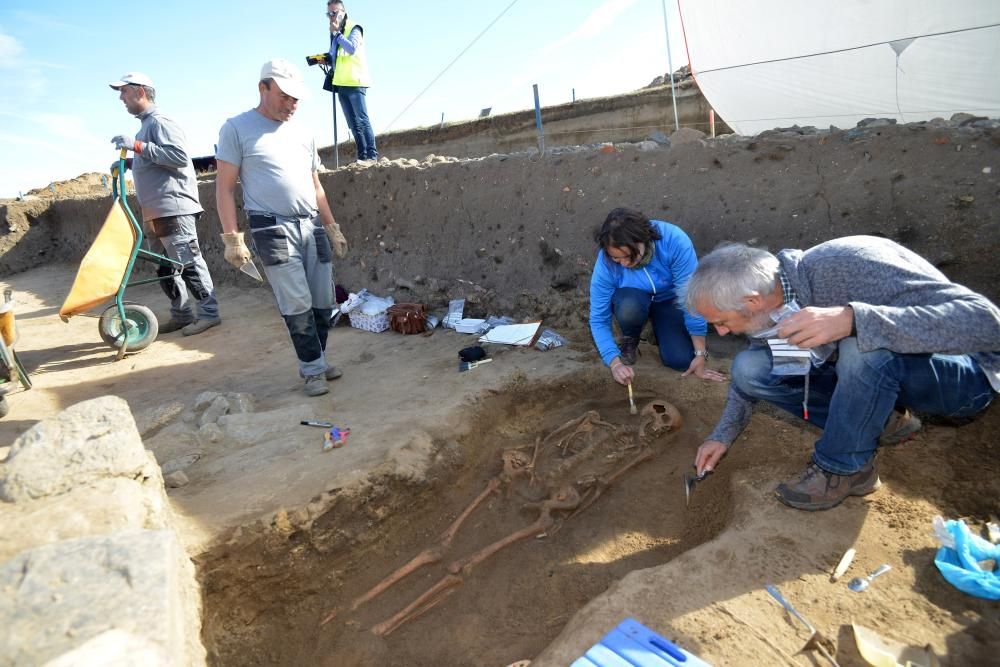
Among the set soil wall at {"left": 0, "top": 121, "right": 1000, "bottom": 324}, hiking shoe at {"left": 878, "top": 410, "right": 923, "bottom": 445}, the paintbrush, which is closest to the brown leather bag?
soil wall at {"left": 0, "top": 121, "right": 1000, "bottom": 324}

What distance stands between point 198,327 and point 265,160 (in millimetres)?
3236

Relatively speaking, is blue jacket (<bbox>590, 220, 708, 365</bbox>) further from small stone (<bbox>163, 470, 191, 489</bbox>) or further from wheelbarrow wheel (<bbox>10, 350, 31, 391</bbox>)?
wheelbarrow wheel (<bbox>10, 350, 31, 391</bbox>)

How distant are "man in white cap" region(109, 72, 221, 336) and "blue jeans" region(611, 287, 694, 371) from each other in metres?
4.37

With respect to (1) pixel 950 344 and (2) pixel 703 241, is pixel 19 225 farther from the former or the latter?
(1) pixel 950 344

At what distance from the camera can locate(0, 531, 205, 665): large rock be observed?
4.49 feet

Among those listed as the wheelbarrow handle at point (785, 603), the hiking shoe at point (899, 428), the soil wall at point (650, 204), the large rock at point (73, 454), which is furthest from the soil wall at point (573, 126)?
the large rock at point (73, 454)

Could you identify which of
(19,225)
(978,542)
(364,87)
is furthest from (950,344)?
(19,225)

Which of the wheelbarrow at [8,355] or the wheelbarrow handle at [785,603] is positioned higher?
the wheelbarrow at [8,355]

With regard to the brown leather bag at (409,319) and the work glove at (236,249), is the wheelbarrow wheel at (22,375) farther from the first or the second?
the brown leather bag at (409,319)

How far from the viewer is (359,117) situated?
275 inches

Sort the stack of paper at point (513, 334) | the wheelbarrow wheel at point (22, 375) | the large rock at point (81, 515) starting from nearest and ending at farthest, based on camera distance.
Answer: the large rock at point (81, 515) → the stack of paper at point (513, 334) → the wheelbarrow wheel at point (22, 375)

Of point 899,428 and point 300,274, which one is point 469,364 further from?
point 899,428

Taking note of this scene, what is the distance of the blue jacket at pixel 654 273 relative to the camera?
345 centimetres

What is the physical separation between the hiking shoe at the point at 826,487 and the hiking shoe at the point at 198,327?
5890 millimetres
